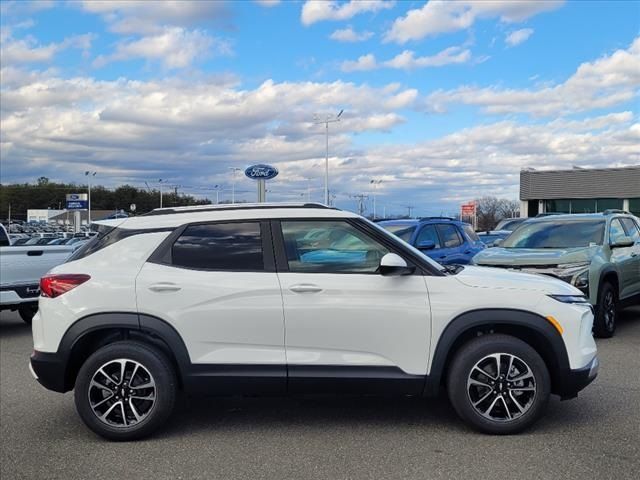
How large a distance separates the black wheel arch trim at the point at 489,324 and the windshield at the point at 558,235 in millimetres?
4991

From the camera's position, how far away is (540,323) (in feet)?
15.5

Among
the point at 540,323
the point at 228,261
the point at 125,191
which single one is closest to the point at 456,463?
the point at 540,323

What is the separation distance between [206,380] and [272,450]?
0.72 m

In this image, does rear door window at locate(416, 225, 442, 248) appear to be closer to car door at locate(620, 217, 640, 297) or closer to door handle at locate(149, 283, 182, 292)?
car door at locate(620, 217, 640, 297)

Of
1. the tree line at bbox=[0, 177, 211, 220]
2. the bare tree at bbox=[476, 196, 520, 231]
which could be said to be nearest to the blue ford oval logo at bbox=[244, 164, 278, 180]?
the bare tree at bbox=[476, 196, 520, 231]

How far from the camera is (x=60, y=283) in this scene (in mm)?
4879

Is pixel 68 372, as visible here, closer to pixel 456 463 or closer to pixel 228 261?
pixel 228 261

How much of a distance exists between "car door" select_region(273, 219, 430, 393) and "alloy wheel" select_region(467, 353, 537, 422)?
0.42 metres

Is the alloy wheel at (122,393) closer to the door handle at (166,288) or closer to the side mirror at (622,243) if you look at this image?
the door handle at (166,288)

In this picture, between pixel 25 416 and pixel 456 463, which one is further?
pixel 25 416

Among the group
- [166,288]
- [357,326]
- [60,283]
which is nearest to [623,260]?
[357,326]

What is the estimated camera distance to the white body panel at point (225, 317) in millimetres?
4715

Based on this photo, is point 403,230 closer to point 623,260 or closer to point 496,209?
point 623,260

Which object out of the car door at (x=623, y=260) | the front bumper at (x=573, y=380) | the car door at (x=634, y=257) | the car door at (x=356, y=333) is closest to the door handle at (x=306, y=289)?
the car door at (x=356, y=333)
